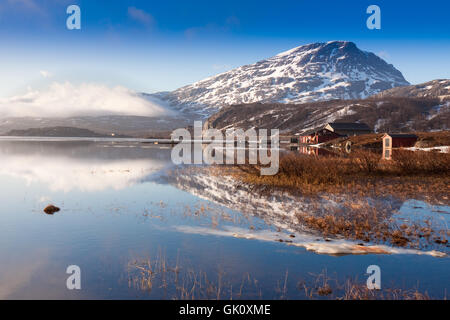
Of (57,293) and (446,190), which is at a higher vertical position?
(446,190)

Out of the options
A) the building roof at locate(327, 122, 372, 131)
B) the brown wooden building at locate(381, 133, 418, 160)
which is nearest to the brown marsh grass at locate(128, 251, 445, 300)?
the brown wooden building at locate(381, 133, 418, 160)

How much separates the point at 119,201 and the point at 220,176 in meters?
12.9

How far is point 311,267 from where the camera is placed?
439 inches

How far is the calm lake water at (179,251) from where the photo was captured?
991 cm

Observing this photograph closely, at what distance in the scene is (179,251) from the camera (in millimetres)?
12805

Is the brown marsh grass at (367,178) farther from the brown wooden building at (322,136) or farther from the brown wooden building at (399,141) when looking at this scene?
the brown wooden building at (322,136)

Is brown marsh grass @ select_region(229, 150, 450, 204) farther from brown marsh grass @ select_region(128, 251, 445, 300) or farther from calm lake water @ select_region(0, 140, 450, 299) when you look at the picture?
brown marsh grass @ select_region(128, 251, 445, 300)

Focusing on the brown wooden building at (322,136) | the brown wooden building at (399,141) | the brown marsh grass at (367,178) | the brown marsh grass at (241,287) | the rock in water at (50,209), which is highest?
the brown wooden building at (322,136)

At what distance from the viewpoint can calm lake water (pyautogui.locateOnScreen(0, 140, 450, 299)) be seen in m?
9.91

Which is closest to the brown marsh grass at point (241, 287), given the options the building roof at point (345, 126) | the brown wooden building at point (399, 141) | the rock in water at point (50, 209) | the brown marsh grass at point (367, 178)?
the rock in water at point (50, 209)

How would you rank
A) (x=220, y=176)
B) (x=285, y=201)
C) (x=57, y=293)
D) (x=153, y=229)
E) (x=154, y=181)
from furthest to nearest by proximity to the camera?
(x=220, y=176)
(x=154, y=181)
(x=285, y=201)
(x=153, y=229)
(x=57, y=293)

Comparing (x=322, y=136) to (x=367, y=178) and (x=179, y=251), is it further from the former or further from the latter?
(x=179, y=251)

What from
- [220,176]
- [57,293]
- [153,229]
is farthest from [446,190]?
[57,293]
